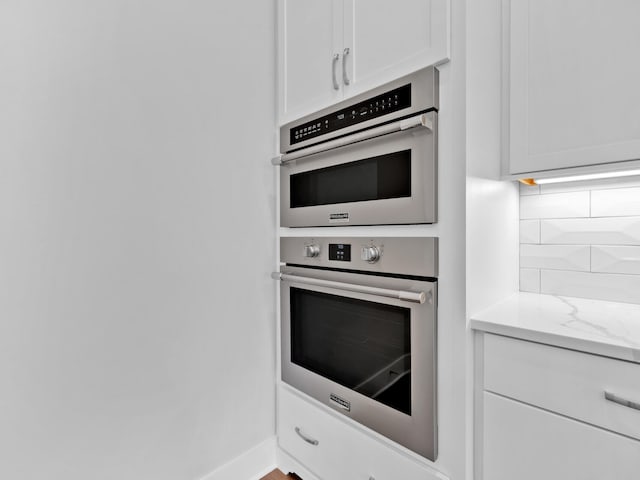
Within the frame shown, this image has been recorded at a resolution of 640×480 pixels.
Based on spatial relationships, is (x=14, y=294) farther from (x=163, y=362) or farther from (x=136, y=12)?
(x=136, y=12)

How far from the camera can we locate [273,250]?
1589 millimetres

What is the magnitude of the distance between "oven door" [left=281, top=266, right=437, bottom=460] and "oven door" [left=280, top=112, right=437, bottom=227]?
0.21m

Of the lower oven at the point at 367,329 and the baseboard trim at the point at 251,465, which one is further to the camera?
the baseboard trim at the point at 251,465

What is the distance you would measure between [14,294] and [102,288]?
0.69 feet

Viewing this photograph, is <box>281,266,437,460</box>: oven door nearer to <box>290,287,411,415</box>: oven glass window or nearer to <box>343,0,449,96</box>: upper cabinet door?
<box>290,287,411,415</box>: oven glass window

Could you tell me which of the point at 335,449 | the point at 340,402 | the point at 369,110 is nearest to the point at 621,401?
the point at 340,402

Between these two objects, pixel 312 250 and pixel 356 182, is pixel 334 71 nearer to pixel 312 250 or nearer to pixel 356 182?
pixel 356 182

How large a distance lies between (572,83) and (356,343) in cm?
109

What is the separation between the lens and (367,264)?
1.20m

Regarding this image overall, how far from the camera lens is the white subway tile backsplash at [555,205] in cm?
129

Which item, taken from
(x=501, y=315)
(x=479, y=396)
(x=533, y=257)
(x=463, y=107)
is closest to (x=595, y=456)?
(x=479, y=396)

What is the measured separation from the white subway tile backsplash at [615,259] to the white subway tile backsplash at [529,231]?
0.19 m

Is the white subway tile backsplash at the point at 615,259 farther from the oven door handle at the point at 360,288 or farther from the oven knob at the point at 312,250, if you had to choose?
the oven knob at the point at 312,250

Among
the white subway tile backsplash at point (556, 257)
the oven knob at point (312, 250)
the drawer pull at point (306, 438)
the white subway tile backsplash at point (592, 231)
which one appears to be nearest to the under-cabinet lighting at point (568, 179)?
the white subway tile backsplash at point (592, 231)
